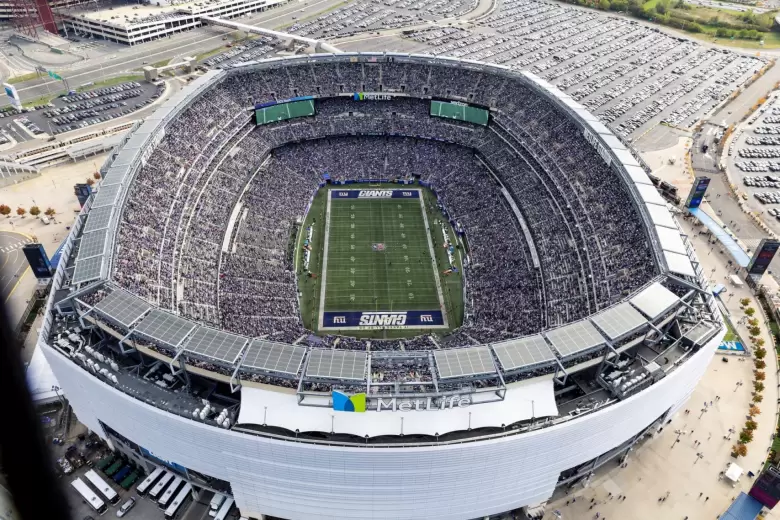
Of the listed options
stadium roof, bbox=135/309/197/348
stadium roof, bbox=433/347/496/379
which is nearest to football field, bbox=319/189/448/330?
stadium roof, bbox=433/347/496/379

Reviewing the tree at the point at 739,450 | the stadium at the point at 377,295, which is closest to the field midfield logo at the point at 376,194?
the stadium at the point at 377,295

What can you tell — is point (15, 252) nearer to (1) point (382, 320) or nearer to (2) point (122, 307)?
(2) point (122, 307)

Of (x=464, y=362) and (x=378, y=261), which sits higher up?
(x=378, y=261)

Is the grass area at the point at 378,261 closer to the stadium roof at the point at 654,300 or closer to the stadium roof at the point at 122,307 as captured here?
the stadium roof at the point at 122,307

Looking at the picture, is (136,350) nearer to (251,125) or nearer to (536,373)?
(536,373)

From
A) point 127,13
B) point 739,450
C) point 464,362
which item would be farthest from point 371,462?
point 127,13

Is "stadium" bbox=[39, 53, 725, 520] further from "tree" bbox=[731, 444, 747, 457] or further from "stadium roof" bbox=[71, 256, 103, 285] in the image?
"tree" bbox=[731, 444, 747, 457]

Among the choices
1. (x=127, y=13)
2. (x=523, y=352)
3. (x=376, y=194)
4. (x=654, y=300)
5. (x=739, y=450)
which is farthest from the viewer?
(x=127, y=13)

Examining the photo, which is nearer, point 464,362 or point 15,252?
point 464,362
